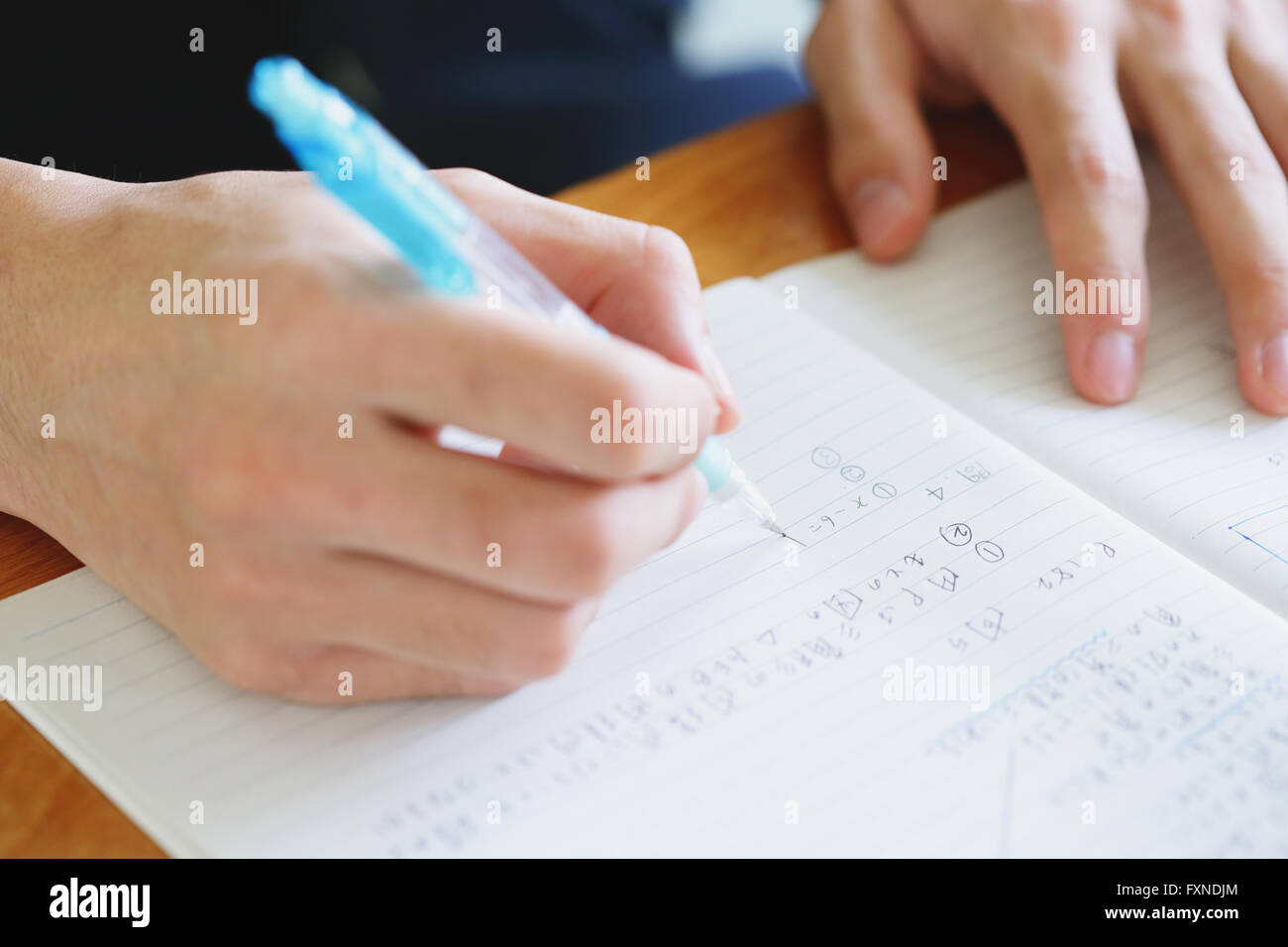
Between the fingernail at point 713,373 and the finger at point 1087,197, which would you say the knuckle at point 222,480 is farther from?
the finger at point 1087,197

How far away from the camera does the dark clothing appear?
83 cm

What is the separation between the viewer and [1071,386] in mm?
641

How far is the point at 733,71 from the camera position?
109 centimetres

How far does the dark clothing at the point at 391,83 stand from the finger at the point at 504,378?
22.7 inches

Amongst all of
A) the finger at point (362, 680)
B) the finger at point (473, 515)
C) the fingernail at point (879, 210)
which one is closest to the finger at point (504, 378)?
the finger at point (473, 515)

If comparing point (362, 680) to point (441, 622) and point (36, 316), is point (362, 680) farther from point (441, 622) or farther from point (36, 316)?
point (36, 316)

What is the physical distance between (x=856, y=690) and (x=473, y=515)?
A: 177 mm

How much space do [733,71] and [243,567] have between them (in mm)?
827

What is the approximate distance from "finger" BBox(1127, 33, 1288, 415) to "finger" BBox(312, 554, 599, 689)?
44cm

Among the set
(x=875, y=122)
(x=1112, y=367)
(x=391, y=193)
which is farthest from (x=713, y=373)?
(x=875, y=122)

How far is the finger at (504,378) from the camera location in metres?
0.36

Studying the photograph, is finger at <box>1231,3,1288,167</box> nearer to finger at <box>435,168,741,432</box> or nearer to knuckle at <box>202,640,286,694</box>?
finger at <box>435,168,741,432</box>
